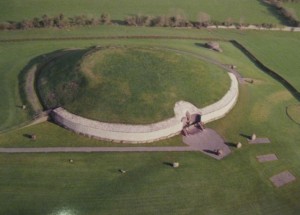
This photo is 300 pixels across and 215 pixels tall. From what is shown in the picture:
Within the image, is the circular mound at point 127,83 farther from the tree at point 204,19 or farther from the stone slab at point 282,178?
the tree at point 204,19

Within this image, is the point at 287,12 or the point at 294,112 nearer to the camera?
the point at 294,112

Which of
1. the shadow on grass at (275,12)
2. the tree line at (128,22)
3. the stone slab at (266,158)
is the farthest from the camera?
the shadow on grass at (275,12)

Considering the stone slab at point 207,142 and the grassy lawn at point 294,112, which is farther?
the grassy lawn at point 294,112

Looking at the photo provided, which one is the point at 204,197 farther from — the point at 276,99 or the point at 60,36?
the point at 60,36

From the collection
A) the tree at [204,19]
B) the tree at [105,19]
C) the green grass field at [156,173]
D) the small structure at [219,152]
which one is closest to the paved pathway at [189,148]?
the small structure at [219,152]

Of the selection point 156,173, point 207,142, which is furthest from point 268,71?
point 156,173

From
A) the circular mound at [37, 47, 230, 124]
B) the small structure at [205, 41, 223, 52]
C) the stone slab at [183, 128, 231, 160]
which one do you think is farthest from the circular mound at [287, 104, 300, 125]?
the small structure at [205, 41, 223, 52]

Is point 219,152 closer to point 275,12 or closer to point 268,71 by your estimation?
point 268,71
